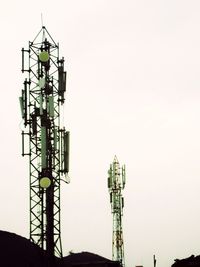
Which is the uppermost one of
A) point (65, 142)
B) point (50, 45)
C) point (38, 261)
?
point (50, 45)

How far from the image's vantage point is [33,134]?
105 feet

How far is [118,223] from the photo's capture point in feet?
196

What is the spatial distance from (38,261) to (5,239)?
3.29 metres

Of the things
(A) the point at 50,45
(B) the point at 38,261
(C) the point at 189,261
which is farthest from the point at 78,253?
(A) the point at 50,45

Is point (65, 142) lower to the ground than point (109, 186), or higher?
lower

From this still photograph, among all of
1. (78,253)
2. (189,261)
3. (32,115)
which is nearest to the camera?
(32,115)

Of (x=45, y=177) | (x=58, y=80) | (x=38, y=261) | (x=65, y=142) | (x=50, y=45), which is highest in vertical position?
(x=50, y=45)

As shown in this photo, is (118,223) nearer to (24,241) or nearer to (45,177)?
(24,241)

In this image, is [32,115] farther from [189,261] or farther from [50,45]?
[189,261]

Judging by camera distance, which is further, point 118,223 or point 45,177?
point 118,223

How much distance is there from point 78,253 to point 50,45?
40.6 metres

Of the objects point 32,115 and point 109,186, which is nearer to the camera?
point 32,115

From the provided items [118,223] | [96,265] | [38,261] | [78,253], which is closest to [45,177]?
[38,261]

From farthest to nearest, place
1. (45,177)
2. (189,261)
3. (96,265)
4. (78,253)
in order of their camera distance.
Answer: (78,253) < (96,265) < (189,261) < (45,177)
